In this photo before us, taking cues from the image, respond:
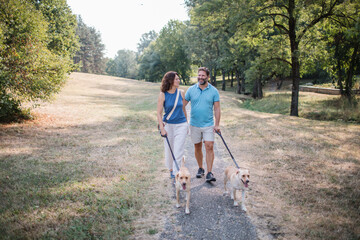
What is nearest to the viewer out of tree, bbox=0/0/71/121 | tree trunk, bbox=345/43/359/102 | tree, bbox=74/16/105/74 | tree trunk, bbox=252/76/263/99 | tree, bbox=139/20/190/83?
tree, bbox=0/0/71/121

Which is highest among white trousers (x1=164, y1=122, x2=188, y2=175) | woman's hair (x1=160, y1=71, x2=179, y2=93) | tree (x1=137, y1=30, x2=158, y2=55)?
tree (x1=137, y1=30, x2=158, y2=55)

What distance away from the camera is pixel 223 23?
14.7m

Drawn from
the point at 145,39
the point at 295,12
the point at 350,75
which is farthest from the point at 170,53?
the point at 145,39

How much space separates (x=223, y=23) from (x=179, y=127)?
11785 mm

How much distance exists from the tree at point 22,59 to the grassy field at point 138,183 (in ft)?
5.41

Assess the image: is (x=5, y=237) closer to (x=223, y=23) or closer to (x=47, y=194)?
(x=47, y=194)

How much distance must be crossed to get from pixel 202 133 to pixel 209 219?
1.92m

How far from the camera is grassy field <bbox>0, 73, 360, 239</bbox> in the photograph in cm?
389

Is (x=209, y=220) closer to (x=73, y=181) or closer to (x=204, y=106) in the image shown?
(x=204, y=106)

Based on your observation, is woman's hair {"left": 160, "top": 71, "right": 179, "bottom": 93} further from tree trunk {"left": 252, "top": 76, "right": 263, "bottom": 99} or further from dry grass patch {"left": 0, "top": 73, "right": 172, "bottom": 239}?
tree trunk {"left": 252, "top": 76, "right": 263, "bottom": 99}

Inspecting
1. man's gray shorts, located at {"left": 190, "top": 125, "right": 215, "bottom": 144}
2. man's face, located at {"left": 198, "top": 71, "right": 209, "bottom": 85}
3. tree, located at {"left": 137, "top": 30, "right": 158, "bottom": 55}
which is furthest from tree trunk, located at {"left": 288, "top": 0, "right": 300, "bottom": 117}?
tree, located at {"left": 137, "top": 30, "right": 158, "bottom": 55}

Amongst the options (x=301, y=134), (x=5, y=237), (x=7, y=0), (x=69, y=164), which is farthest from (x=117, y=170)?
(x=7, y=0)

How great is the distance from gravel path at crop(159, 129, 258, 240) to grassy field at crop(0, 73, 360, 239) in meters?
0.22

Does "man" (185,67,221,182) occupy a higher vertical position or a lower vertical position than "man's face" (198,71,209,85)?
lower
